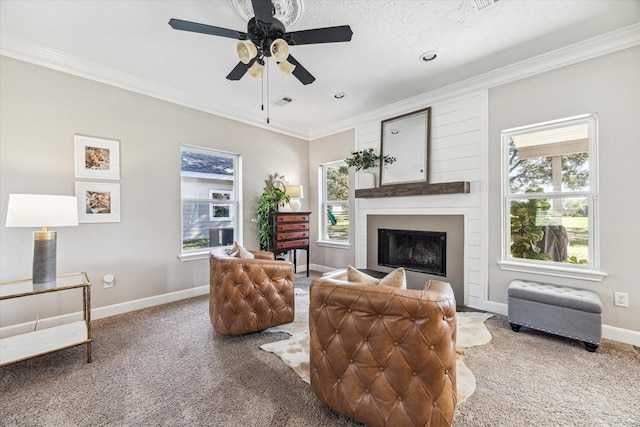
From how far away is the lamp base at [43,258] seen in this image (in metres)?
2.22

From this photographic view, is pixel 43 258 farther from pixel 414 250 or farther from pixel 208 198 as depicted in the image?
pixel 414 250

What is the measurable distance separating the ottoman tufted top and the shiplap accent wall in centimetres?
56

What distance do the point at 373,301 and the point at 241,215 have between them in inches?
136

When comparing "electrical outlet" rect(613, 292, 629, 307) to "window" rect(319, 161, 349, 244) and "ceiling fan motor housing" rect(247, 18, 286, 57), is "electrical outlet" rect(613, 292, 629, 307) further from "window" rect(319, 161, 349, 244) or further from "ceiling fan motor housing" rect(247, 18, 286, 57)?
"ceiling fan motor housing" rect(247, 18, 286, 57)

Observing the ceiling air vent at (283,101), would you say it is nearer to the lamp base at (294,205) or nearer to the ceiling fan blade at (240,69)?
the ceiling fan blade at (240,69)

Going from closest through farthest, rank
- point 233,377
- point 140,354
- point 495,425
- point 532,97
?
1. point 495,425
2. point 233,377
3. point 140,354
4. point 532,97

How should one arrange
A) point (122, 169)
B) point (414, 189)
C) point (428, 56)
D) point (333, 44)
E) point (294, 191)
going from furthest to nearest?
point (294, 191), point (414, 189), point (122, 169), point (428, 56), point (333, 44)

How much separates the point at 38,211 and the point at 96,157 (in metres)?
1.12

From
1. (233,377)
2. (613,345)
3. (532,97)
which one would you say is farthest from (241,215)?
(613,345)

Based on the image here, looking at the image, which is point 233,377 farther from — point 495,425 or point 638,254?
point 638,254

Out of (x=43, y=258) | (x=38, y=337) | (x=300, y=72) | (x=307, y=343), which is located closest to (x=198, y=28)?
(x=300, y=72)

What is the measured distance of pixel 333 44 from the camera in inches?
103

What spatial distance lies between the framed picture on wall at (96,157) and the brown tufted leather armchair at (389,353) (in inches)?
122

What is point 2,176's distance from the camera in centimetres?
253
